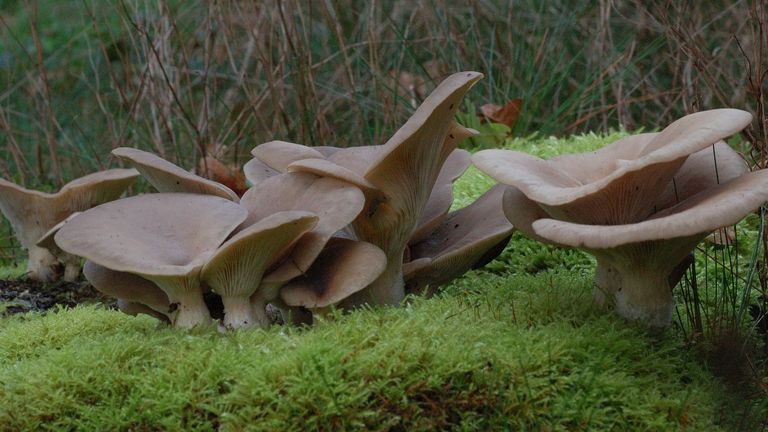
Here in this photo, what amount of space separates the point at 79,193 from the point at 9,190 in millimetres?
288

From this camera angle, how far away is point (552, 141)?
4.03 m

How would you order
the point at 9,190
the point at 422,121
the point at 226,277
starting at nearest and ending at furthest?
the point at 422,121 → the point at 226,277 → the point at 9,190

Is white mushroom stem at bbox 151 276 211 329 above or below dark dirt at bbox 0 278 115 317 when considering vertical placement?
above

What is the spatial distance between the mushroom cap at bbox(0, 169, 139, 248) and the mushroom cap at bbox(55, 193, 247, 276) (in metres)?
A: 1.12

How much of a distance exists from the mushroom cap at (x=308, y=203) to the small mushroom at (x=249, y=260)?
0.13 ft

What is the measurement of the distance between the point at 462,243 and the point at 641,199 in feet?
2.01

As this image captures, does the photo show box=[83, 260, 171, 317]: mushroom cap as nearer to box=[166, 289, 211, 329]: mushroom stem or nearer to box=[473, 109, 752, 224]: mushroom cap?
box=[166, 289, 211, 329]: mushroom stem

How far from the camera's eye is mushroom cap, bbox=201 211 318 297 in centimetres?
201

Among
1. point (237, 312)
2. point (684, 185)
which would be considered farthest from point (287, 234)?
point (684, 185)

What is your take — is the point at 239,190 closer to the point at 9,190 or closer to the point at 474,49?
the point at 9,190

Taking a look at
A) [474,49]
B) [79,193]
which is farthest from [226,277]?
[474,49]

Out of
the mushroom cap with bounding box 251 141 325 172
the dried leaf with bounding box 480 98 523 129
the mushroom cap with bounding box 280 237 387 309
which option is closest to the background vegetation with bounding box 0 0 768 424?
the dried leaf with bounding box 480 98 523 129

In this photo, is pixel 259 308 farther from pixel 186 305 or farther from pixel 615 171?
pixel 615 171

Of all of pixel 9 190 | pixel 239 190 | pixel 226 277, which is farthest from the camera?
pixel 239 190
